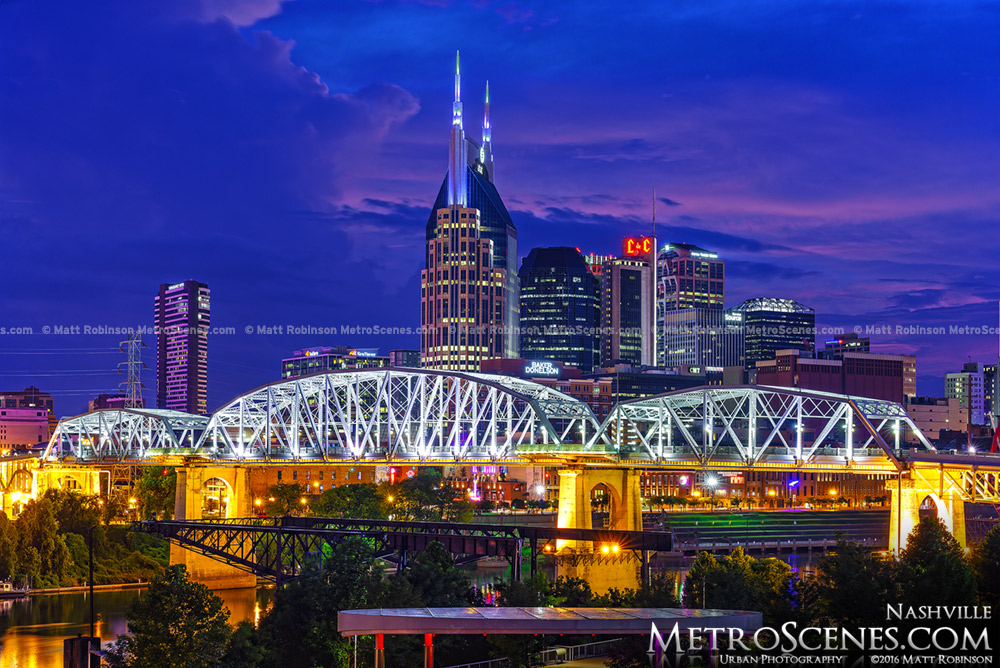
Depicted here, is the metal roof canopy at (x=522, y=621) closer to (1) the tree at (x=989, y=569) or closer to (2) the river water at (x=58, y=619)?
(1) the tree at (x=989, y=569)

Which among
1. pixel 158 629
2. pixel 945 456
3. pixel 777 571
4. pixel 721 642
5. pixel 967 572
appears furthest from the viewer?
pixel 945 456

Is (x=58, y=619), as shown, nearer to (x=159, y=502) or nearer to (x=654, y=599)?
(x=654, y=599)

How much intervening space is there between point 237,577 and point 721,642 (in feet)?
322

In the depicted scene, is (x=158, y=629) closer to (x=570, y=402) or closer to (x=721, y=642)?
(x=721, y=642)

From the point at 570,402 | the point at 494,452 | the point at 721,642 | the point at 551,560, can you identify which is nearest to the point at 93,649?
the point at 721,642

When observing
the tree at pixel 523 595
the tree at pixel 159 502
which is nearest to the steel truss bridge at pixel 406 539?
the tree at pixel 523 595

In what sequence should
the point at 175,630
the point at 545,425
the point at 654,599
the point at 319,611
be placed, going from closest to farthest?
the point at 175,630, the point at 319,611, the point at 654,599, the point at 545,425

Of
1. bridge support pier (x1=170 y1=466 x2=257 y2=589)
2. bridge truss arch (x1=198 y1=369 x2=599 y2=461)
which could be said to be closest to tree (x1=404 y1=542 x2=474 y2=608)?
bridge support pier (x1=170 y1=466 x2=257 y2=589)

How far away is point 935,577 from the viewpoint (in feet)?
237

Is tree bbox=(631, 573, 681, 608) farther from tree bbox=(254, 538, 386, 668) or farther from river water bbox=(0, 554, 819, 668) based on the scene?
river water bbox=(0, 554, 819, 668)

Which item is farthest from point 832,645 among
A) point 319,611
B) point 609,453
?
point 609,453

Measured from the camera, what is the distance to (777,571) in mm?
108625

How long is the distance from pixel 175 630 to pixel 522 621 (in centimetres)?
2845

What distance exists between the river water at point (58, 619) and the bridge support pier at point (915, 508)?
6207 centimetres
